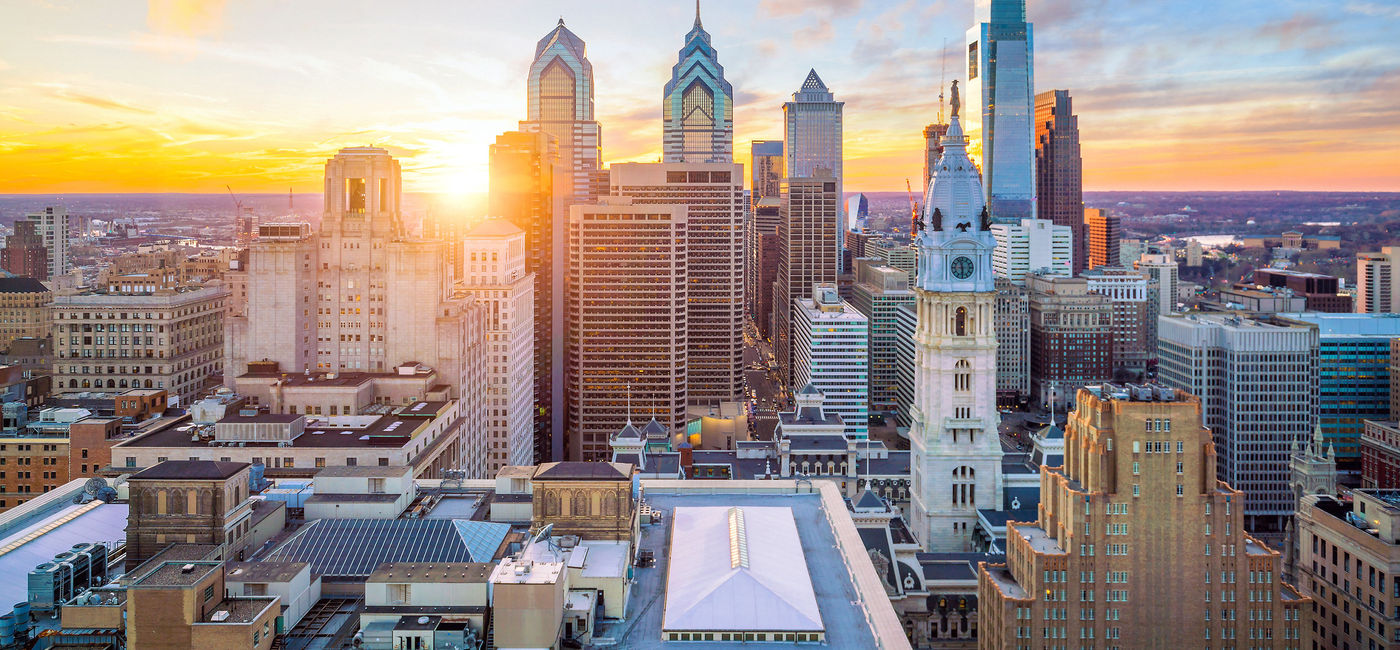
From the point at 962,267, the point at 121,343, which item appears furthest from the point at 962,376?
the point at 121,343

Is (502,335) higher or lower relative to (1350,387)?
higher

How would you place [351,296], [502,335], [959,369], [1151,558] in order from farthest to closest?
[502,335], [351,296], [959,369], [1151,558]

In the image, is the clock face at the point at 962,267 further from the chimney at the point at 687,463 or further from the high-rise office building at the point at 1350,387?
the high-rise office building at the point at 1350,387

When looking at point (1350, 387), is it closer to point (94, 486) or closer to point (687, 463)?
point (687, 463)

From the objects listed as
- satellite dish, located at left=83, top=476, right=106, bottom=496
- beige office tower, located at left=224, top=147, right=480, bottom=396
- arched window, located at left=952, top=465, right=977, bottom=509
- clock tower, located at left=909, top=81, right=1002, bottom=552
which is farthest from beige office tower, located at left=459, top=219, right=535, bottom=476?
satellite dish, located at left=83, top=476, right=106, bottom=496

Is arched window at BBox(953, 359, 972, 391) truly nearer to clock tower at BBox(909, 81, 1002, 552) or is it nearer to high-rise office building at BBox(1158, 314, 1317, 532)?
clock tower at BBox(909, 81, 1002, 552)

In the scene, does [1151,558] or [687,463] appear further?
[687,463]
